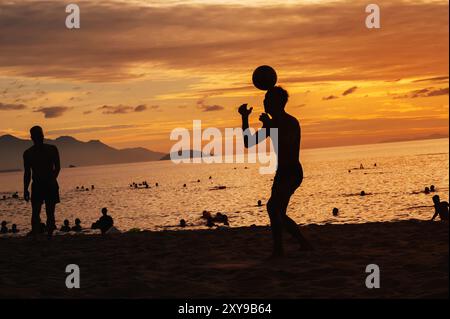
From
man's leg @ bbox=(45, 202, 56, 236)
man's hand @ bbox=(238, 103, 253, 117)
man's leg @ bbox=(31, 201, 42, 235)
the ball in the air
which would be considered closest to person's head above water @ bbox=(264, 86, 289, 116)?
the ball in the air

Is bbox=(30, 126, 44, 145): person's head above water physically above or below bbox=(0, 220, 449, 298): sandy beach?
above

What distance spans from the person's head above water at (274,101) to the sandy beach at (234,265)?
2184 mm

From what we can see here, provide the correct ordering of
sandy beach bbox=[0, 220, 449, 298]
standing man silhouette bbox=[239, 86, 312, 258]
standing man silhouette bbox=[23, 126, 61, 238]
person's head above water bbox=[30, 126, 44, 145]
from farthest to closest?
standing man silhouette bbox=[23, 126, 61, 238] < person's head above water bbox=[30, 126, 44, 145] < standing man silhouette bbox=[239, 86, 312, 258] < sandy beach bbox=[0, 220, 449, 298]

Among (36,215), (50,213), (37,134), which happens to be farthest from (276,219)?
(36,215)

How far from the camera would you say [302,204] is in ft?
217

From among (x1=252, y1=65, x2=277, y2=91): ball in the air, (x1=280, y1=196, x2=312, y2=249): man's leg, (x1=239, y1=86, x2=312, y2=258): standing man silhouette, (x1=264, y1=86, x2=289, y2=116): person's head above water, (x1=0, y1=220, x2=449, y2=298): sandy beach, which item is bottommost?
(x1=0, y1=220, x2=449, y2=298): sandy beach

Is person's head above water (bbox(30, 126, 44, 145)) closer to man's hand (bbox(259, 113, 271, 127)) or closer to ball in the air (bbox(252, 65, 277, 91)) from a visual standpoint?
ball in the air (bbox(252, 65, 277, 91))

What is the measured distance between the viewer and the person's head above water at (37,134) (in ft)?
41.1

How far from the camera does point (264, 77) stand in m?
9.32

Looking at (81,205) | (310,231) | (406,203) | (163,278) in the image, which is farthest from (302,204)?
(163,278)

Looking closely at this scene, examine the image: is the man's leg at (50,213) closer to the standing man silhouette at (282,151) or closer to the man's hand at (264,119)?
the standing man silhouette at (282,151)

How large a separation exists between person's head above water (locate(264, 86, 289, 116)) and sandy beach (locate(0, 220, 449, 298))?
218 cm

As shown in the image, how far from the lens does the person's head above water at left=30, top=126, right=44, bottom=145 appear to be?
1252 cm
